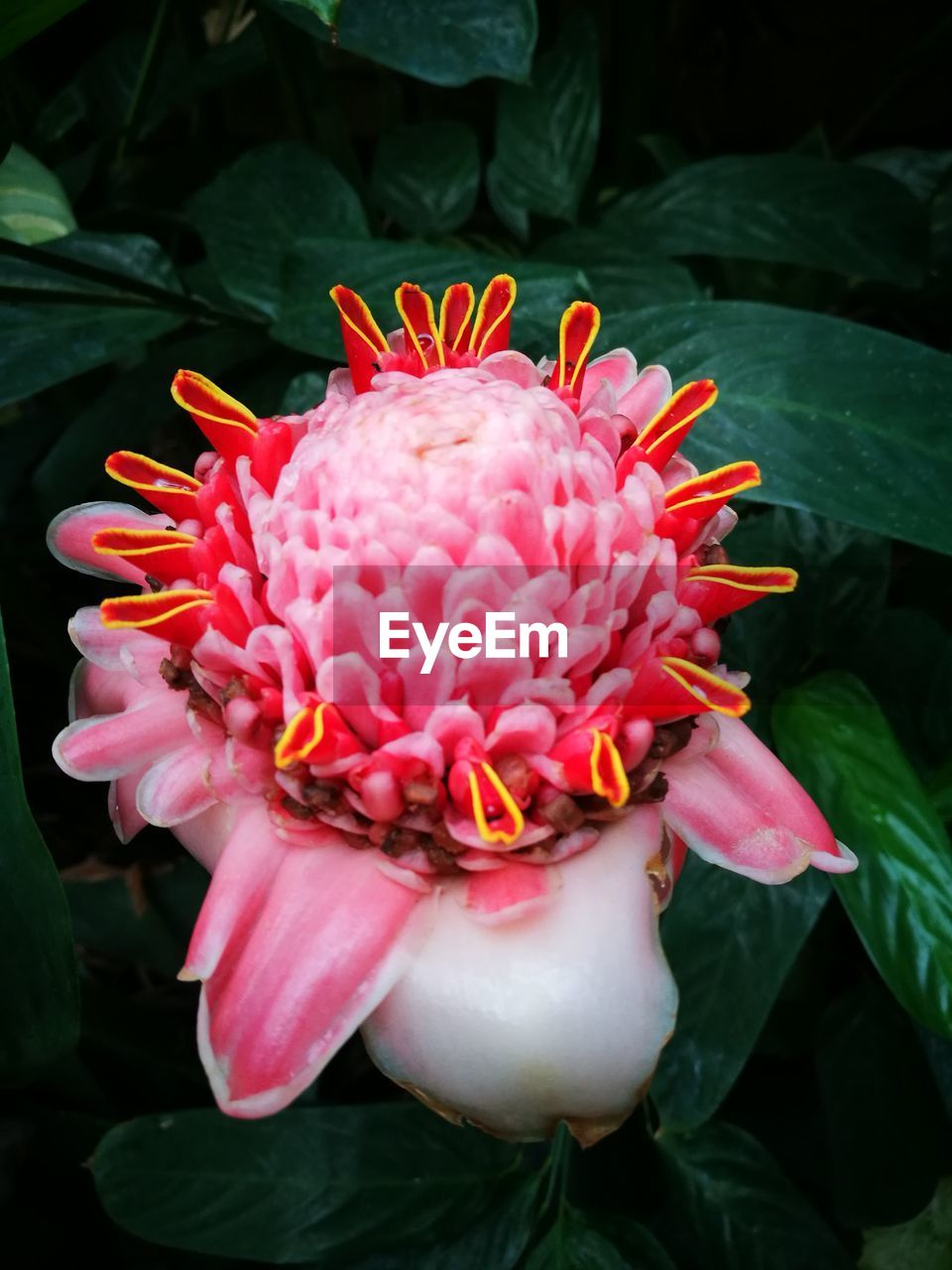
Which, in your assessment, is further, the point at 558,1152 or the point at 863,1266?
the point at 863,1266

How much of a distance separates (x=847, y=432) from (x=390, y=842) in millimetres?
306

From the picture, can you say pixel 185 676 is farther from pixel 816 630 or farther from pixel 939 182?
pixel 939 182

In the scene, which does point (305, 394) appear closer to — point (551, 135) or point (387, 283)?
point (387, 283)

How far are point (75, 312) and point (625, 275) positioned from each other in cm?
34

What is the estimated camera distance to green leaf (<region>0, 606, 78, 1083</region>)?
37 cm

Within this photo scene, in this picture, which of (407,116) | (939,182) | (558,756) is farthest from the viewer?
(407,116)

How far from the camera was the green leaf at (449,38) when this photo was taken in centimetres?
55

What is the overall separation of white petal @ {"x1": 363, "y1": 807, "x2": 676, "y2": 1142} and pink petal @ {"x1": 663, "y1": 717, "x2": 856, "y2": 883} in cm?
3

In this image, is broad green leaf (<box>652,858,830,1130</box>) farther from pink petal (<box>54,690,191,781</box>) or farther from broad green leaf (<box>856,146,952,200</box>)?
broad green leaf (<box>856,146,952,200</box>)

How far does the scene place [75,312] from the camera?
647mm

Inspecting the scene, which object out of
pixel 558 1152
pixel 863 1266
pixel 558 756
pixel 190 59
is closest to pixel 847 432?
pixel 558 756

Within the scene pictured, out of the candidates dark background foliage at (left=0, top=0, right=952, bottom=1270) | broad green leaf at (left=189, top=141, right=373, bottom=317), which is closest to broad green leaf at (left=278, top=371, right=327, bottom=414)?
dark background foliage at (left=0, top=0, right=952, bottom=1270)

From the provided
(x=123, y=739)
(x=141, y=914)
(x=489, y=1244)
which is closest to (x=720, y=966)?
(x=489, y=1244)

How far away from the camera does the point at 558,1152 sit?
22.3 inches
